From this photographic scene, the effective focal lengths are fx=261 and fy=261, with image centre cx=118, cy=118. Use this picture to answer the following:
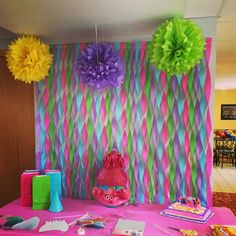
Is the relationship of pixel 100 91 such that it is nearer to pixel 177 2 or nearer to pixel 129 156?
pixel 129 156

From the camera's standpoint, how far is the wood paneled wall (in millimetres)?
2123

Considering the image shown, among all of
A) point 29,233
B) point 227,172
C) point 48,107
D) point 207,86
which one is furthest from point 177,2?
point 227,172

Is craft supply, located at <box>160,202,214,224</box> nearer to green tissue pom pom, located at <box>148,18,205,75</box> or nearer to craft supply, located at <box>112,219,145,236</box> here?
craft supply, located at <box>112,219,145,236</box>

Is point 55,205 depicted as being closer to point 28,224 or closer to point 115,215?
point 28,224

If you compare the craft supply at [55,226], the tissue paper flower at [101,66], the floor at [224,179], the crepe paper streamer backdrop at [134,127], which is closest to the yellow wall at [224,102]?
the floor at [224,179]

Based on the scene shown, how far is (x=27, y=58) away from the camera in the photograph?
1722 millimetres

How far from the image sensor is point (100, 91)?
193cm

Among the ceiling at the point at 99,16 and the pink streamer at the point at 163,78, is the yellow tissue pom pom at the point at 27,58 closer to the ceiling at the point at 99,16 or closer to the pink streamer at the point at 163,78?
the ceiling at the point at 99,16

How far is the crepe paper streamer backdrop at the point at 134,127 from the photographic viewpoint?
179cm

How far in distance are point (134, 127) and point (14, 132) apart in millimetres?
1041

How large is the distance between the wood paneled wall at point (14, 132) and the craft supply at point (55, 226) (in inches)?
27.7

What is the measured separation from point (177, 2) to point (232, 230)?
1.26 m

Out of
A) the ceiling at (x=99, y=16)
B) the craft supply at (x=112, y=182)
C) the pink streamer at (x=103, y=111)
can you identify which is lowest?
the craft supply at (x=112, y=182)

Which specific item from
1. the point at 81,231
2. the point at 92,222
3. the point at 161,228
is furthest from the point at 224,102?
the point at 81,231
